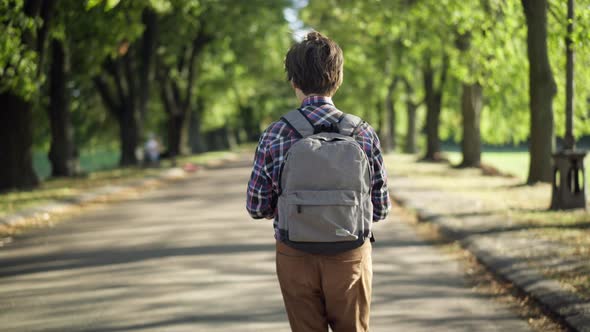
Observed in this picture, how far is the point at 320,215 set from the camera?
3248mm

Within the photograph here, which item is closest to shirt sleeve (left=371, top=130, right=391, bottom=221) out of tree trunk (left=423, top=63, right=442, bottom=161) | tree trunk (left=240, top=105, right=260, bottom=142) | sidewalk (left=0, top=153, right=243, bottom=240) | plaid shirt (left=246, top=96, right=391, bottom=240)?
plaid shirt (left=246, top=96, right=391, bottom=240)

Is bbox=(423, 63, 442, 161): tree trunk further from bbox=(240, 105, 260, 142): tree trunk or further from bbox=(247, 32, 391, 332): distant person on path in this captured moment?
bbox=(240, 105, 260, 142): tree trunk

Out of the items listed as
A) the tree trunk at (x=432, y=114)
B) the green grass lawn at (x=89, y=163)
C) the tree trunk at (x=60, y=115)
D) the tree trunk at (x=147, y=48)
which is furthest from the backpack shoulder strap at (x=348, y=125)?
the tree trunk at (x=432, y=114)

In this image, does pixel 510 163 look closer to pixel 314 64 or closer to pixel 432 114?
pixel 432 114

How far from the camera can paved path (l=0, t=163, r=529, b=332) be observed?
6.16 meters

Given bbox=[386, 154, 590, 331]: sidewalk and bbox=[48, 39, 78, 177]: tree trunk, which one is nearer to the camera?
bbox=[386, 154, 590, 331]: sidewalk

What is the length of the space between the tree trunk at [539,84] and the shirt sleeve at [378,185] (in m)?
12.6

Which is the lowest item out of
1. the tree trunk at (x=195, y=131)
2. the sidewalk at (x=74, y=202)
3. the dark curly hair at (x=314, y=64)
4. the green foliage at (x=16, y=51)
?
the sidewalk at (x=74, y=202)

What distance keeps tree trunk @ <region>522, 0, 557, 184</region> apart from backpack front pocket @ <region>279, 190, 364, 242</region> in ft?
42.2

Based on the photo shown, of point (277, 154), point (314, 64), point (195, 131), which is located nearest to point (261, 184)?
point (277, 154)

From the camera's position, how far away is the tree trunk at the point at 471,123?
2653 cm

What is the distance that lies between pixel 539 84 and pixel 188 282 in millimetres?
10252

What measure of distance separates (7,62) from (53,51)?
8.83 metres

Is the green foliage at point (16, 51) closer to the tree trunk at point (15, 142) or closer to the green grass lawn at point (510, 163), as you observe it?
the tree trunk at point (15, 142)
